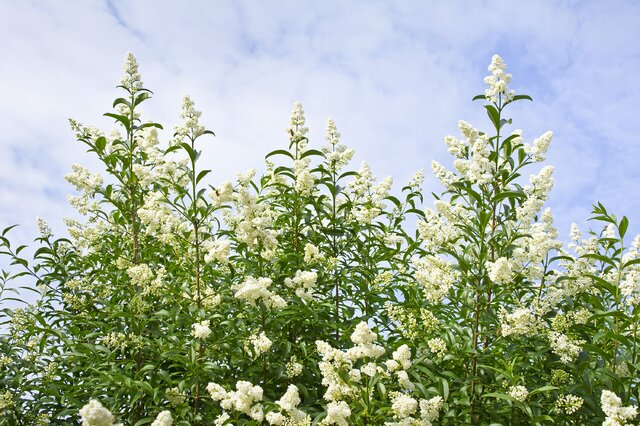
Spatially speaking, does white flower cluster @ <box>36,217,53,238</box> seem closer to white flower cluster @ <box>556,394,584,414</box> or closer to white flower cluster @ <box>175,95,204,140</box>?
white flower cluster @ <box>175,95,204,140</box>

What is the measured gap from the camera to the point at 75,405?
5355 mm

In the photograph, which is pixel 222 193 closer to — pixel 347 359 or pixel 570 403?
pixel 347 359

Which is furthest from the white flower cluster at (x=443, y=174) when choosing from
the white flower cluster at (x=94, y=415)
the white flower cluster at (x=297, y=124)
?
the white flower cluster at (x=94, y=415)

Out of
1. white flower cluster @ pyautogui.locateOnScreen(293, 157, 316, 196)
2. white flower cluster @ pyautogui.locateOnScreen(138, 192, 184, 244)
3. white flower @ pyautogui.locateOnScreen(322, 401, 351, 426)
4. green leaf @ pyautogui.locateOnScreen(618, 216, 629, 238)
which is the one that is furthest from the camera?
white flower cluster @ pyautogui.locateOnScreen(293, 157, 316, 196)

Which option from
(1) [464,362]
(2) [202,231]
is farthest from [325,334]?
(2) [202,231]

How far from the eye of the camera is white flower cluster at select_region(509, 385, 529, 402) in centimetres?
411

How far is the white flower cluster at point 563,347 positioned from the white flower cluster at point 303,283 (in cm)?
175

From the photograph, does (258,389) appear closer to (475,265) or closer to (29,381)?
(475,265)

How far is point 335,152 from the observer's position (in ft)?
19.4

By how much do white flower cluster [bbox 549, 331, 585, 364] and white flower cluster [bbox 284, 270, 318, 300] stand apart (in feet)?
5.75

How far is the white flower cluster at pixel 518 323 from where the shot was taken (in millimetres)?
4359

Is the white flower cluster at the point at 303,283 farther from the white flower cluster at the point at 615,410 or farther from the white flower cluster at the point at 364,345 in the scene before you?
the white flower cluster at the point at 615,410

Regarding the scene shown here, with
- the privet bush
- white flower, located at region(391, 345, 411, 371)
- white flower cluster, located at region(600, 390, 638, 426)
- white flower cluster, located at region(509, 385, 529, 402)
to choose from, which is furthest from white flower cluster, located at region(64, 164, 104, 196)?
white flower cluster, located at region(600, 390, 638, 426)

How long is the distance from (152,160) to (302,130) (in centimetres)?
140
